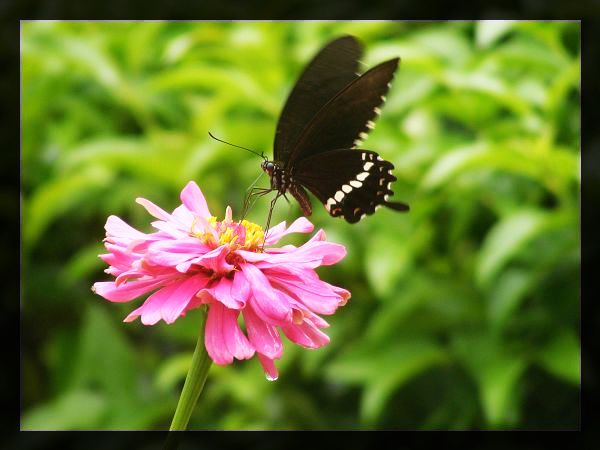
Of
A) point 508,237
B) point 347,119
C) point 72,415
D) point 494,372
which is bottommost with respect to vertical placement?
point 72,415

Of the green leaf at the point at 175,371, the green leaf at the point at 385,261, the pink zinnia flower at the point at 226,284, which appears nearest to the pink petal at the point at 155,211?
the pink zinnia flower at the point at 226,284

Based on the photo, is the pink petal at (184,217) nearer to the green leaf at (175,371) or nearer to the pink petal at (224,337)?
the pink petal at (224,337)

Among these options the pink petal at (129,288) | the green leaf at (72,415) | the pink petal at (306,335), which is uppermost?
the pink petal at (129,288)

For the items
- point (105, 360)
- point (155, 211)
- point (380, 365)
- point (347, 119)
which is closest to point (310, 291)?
point (155, 211)

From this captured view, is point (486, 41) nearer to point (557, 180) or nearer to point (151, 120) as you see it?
point (557, 180)

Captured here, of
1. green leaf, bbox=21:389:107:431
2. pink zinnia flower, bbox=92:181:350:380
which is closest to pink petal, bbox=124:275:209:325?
pink zinnia flower, bbox=92:181:350:380

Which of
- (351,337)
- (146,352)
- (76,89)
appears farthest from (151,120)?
(351,337)

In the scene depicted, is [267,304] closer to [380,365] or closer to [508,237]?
[508,237]
